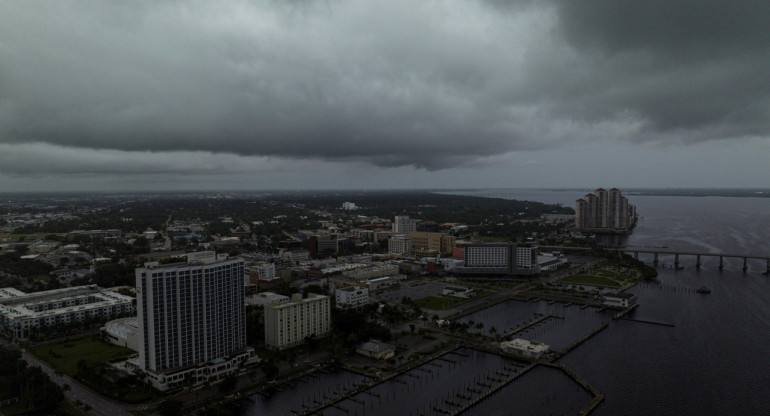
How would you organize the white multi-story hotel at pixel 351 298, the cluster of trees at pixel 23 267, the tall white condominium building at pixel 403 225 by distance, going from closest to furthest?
the white multi-story hotel at pixel 351 298 → the cluster of trees at pixel 23 267 → the tall white condominium building at pixel 403 225

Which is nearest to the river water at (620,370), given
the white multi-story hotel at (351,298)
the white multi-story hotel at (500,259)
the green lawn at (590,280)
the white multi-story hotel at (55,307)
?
the green lawn at (590,280)

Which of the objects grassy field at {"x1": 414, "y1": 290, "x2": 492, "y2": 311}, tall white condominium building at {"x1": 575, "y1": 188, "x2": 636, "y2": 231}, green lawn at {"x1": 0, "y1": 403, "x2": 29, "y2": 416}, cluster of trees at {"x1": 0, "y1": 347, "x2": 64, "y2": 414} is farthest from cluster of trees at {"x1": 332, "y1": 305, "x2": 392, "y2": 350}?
tall white condominium building at {"x1": 575, "y1": 188, "x2": 636, "y2": 231}

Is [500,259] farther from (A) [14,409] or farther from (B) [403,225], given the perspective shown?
(A) [14,409]

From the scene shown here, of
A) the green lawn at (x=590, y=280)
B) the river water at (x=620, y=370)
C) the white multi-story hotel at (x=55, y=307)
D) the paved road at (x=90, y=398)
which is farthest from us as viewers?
the green lawn at (x=590, y=280)

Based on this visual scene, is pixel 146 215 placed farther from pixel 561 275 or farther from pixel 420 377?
pixel 420 377

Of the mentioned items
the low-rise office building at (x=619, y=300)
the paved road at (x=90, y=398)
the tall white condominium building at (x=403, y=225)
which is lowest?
the paved road at (x=90, y=398)

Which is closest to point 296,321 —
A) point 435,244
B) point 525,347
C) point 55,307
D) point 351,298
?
point 351,298

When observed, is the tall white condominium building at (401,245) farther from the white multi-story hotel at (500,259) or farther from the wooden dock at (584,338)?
the wooden dock at (584,338)
